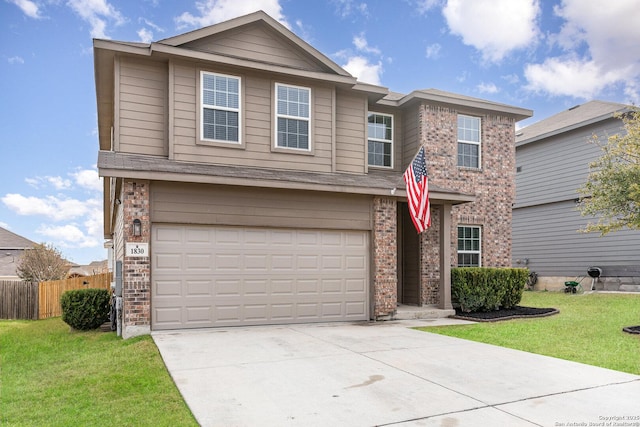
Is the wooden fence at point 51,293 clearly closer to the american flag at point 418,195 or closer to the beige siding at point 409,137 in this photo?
the beige siding at point 409,137

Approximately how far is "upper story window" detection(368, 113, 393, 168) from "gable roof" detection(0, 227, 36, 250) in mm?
24966

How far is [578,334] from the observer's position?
9.45 metres

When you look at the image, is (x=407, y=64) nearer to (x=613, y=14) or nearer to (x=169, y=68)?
(x=613, y=14)

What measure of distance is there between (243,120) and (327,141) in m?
2.13

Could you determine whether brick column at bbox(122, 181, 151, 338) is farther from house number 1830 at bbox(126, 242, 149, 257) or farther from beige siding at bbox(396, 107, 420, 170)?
beige siding at bbox(396, 107, 420, 170)

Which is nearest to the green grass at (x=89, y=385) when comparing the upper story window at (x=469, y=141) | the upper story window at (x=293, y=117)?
the upper story window at (x=293, y=117)

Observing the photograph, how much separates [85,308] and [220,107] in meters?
5.33

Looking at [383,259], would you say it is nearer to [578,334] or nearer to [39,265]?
[578,334]

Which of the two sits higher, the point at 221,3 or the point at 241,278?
the point at 221,3

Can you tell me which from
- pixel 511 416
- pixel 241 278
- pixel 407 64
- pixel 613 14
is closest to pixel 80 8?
pixel 241 278

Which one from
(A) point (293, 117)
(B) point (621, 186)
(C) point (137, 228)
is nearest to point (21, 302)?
(C) point (137, 228)

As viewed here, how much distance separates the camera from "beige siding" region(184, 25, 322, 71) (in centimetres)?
1112

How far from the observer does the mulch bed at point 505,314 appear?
38.4 ft

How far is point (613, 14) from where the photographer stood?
15773 mm
